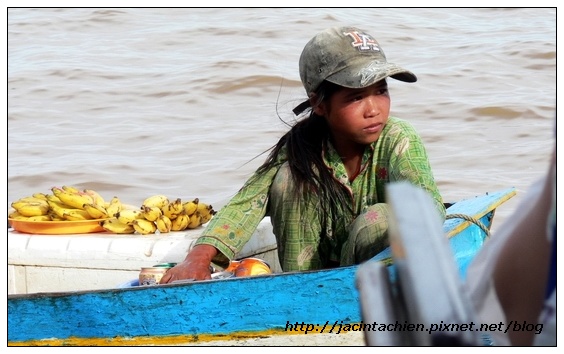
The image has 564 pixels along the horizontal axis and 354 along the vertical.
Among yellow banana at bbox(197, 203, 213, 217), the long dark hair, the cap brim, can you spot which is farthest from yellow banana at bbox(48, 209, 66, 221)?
the cap brim

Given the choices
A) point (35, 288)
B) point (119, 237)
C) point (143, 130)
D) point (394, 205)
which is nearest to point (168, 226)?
point (119, 237)

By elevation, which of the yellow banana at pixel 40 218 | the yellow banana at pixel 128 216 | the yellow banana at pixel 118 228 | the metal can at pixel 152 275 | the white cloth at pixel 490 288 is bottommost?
the yellow banana at pixel 40 218

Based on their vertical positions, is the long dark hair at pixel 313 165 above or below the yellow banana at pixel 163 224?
above

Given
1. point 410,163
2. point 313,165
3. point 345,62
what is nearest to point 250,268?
point 313,165

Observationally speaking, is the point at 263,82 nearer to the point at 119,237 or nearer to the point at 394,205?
the point at 119,237

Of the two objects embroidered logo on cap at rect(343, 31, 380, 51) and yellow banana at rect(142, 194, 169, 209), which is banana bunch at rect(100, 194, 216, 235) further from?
embroidered logo on cap at rect(343, 31, 380, 51)

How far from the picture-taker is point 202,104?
8.91 meters

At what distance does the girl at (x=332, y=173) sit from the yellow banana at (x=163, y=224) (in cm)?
74

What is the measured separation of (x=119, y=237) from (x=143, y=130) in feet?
14.0

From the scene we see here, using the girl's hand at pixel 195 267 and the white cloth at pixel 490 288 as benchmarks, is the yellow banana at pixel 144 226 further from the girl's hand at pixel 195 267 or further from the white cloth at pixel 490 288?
the white cloth at pixel 490 288

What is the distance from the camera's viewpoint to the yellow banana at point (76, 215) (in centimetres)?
424

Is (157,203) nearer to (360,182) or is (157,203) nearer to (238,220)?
(238,220)

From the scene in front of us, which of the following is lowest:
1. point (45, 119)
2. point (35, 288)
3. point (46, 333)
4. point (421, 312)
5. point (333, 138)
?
point (45, 119)

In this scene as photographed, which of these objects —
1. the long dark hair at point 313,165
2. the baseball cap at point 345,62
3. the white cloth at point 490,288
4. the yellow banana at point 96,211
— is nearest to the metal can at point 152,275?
the long dark hair at point 313,165
